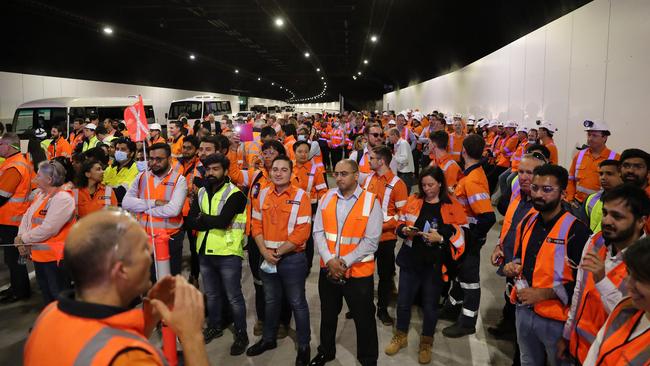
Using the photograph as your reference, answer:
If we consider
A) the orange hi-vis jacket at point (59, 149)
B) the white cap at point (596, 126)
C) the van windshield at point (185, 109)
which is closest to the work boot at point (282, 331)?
the white cap at point (596, 126)

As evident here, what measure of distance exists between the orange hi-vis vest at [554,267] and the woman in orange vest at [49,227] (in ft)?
14.7

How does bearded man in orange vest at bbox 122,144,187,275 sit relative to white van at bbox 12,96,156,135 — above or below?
below

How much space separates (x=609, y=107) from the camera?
7625 millimetres

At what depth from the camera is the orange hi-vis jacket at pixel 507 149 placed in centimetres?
1126

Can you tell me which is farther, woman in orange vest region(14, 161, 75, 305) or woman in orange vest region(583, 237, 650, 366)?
woman in orange vest region(14, 161, 75, 305)

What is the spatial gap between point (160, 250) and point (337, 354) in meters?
2.14

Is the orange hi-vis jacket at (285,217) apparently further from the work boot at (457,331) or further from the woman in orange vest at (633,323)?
the woman in orange vest at (633,323)

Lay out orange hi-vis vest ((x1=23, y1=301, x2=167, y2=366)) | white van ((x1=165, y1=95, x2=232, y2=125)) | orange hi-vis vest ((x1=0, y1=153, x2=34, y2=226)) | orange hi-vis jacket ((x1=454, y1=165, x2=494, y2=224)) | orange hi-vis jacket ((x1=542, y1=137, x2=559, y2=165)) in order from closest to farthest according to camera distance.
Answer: orange hi-vis vest ((x1=23, y1=301, x2=167, y2=366))
orange hi-vis jacket ((x1=454, y1=165, x2=494, y2=224))
orange hi-vis vest ((x1=0, y1=153, x2=34, y2=226))
orange hi-vis jacket ((x1=542, y1=137, x2=559, y2=165))
white van ((x1=165, y1=95, x2=232, y2=125))

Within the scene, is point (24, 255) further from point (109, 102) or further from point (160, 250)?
point (109, 102)

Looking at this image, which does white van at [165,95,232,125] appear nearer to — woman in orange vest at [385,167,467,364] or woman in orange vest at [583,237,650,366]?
woman in orange vest at [385,167,467,364]

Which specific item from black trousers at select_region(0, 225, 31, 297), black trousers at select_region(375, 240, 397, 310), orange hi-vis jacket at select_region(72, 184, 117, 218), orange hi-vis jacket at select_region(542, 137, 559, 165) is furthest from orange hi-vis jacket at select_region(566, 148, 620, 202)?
black trousers at select_region(0, 225, 31, 297)

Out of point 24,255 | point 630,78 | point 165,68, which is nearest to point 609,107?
point 630,78

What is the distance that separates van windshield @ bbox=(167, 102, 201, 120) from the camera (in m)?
24.5

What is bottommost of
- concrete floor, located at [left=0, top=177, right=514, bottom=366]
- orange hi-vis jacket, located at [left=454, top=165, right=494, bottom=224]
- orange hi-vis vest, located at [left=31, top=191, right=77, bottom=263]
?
concrete floor, located at [left=0, top=177, right=514, bottom=366]
